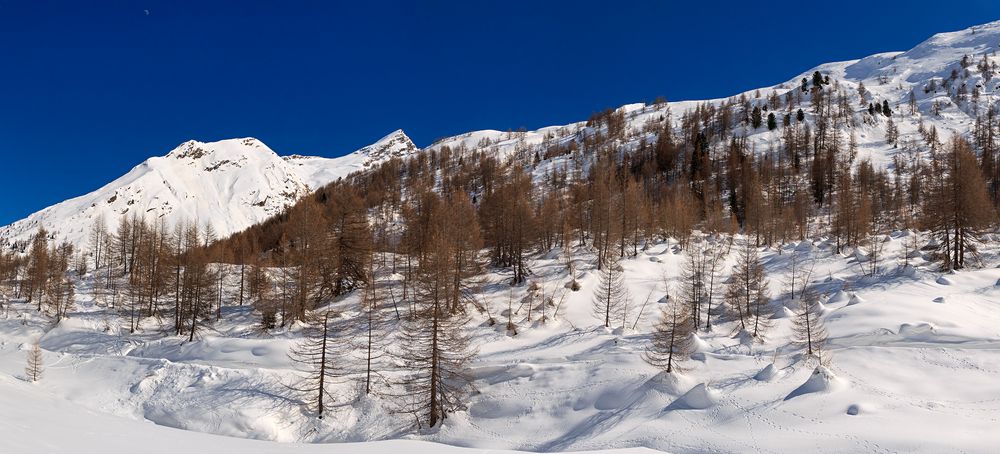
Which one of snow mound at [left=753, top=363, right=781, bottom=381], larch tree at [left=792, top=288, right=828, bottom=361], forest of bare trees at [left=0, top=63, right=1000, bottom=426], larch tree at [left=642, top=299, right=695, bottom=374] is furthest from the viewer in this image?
forest of bare trees at [left=0, top=63, right=1000, bottom=426]

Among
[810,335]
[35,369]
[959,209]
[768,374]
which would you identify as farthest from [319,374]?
[959,209]

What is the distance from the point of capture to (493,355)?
124ft

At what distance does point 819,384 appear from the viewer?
79.3 feet

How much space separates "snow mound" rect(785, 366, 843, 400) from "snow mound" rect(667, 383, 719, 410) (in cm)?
368

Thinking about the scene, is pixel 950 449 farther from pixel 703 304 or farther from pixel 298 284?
pixel 298 284

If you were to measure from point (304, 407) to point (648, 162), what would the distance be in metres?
123

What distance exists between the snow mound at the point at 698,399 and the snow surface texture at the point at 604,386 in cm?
11

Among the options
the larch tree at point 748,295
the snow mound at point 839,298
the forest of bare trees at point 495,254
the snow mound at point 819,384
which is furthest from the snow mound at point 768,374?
the snow mound at point 839,298

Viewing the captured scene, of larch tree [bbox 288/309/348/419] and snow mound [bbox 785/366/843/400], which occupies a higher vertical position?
snow mound [bbox 785/366/843/400]

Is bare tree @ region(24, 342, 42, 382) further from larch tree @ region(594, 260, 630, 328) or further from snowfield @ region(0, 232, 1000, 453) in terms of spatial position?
larch tree @ region(594, 260, 630, 328)

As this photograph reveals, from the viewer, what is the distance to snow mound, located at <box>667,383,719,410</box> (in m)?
25.2

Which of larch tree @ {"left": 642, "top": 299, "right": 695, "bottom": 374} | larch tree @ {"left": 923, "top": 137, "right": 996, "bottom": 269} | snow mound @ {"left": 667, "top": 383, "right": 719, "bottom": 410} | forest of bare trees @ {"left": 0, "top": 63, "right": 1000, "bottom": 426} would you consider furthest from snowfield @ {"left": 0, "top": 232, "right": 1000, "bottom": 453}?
larch tree @ {"left": 923, "top": 137, "right": 996, "bottom": 269}

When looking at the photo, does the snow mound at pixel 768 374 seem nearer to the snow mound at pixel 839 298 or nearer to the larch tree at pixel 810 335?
the larch tree at pixel 810 335

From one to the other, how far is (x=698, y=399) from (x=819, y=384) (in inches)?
243
